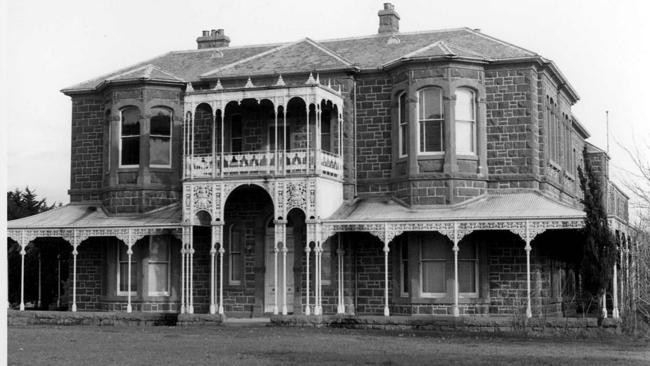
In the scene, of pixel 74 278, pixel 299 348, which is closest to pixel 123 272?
pixel 74 278

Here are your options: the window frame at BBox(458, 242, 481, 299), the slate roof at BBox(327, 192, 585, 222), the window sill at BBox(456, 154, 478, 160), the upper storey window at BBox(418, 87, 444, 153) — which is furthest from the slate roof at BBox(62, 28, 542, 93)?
the window frame at BBox(458, 242, 481, 299)

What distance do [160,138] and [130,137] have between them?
94cm

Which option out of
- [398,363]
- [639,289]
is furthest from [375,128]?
[398,363]

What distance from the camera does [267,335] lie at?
24.1 metres

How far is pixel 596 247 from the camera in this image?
24781 mm

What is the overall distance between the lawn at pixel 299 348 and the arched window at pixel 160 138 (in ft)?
23.6

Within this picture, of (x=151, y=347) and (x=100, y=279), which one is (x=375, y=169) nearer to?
(x=100, y=279)

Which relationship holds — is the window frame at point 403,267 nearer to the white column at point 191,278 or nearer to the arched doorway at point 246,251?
the arched doorway at point 246,251

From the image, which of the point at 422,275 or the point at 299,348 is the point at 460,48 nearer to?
the point at 422,275

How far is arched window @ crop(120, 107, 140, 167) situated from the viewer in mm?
31953

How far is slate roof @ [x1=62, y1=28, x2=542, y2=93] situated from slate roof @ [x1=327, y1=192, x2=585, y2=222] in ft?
13.4

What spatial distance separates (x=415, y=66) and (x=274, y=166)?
5.00 metres

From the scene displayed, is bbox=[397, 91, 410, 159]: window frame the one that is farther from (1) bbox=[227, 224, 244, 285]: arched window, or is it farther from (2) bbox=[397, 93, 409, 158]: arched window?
(1) bbox=[227, 224, 244, 285]: arched window

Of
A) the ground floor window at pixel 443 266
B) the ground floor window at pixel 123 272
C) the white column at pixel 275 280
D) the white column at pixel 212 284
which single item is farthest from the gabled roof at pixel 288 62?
the ground floor window at pixel 123 272
